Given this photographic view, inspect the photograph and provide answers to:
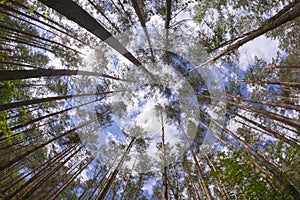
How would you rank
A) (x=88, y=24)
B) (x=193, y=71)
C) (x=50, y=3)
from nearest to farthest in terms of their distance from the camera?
(x=50, y=3) → (x=88, y=24) → (x=193, y=71)

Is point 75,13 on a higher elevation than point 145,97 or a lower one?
higher

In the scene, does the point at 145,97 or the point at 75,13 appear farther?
the point at 145,97

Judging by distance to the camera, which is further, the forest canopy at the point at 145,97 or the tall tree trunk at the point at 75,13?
the forest canopy at the point at 145,97

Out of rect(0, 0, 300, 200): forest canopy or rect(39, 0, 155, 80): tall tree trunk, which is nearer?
rect(39, 0, 155, 80): tall tree trunk

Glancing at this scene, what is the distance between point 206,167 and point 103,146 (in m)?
5.22

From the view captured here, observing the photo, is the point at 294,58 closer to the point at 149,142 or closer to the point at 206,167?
the point at 206,167

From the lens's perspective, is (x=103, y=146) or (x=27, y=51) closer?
(x=27, y=51)

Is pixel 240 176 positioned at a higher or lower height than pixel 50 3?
lower

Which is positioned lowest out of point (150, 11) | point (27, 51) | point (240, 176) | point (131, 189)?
point (131, 189)

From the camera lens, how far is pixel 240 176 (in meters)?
3.21

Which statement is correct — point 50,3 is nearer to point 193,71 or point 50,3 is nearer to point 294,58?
point 193,71

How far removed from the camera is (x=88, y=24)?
3742mm

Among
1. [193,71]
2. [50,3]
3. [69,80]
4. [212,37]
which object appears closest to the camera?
[50,3]

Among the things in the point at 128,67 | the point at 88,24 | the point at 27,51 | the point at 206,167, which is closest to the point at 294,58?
the point at 206,167
